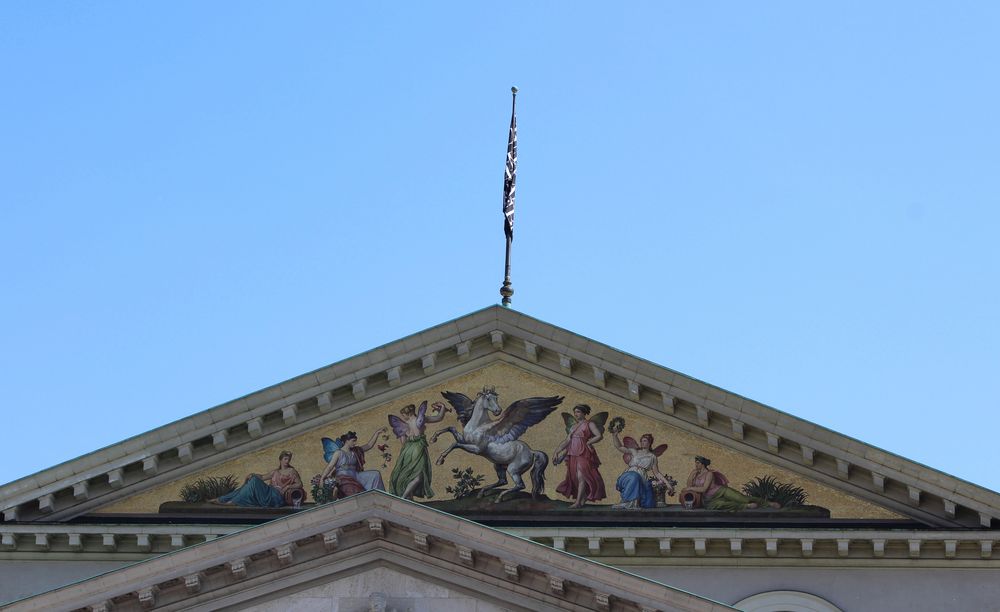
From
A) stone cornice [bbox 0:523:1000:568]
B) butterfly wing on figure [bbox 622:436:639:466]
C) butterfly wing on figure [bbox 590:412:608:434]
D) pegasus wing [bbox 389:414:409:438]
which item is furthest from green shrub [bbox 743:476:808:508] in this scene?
pegasus wing [bbox 389:414:409:438]

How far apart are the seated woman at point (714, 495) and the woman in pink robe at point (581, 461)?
4.67 feet

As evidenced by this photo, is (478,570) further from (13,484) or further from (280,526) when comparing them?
(13,484)

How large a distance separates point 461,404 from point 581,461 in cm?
228

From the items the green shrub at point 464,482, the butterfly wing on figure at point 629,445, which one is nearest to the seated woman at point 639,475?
the butterfly wing on figure at point 629,445

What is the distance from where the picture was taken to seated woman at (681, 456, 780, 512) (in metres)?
33.5

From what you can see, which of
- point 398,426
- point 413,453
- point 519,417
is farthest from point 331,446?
point 519,417

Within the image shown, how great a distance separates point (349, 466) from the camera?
112 feet

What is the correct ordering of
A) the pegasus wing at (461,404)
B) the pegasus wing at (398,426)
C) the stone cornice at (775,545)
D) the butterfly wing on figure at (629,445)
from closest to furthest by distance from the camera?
the stone cornice at (775,545)
the butterfly wing on figure at (629,445)
the pegasus wing at (398,426)
the pegasus wing at (461,404)

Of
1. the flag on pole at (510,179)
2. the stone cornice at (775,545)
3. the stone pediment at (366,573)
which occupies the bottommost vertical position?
the stone pediment at (366,573)

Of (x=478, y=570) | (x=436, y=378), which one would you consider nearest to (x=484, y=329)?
(x=436, y=378)

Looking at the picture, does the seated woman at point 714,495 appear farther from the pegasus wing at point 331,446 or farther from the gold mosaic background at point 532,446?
the pegasus wing at point 331,446

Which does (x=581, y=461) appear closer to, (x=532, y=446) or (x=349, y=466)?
(x=532, y=446)

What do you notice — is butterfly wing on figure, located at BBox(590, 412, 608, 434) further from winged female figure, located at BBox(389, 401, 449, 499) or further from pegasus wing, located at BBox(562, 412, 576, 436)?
winged female figure, located at BBox(389, 401, 449, 499)

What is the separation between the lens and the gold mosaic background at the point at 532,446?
33.7m
